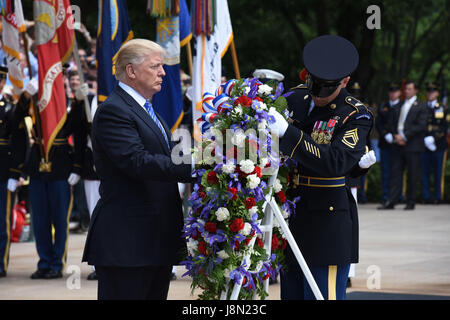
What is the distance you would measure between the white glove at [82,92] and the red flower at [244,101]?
17.4ft

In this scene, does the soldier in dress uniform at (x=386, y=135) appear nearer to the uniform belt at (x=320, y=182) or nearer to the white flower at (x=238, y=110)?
the uniform belt at (x=320, y=182)

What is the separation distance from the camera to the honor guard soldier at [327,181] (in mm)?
4543

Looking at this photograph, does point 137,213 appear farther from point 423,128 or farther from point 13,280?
point 423,128

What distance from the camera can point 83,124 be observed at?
9336 mm

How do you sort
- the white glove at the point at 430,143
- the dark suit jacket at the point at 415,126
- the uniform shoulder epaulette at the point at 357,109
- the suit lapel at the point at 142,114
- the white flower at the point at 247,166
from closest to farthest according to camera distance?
the white flower at the point at 247,166 < the suit lapel at the point at 142,114 < the uniform shoulder epaulette at the point at 357,109 < the dark suit jacket at the point at 415,126 < the white glove at the point at 430,143

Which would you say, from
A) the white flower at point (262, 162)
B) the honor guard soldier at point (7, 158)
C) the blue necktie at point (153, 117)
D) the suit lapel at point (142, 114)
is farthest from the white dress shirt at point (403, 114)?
Result: the white flower at point (262, 162)

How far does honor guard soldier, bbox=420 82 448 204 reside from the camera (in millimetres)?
18172

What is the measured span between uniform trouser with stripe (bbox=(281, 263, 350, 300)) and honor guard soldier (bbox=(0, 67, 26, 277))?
536cm

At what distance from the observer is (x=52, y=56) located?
9055mm

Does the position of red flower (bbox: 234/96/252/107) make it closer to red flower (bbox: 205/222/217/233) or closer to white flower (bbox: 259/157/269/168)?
white flower (bbox: 259/157/269/168)

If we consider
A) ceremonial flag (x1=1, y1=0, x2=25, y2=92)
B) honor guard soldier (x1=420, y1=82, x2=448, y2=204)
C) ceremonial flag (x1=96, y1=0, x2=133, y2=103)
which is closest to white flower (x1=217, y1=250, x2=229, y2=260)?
ceremonial flag (x1=96, y1=0, x2=133, y2=103)

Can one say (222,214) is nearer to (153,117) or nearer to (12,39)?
(153,117)

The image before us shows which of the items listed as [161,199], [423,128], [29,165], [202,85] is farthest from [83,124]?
[423,128]

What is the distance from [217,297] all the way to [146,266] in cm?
47
